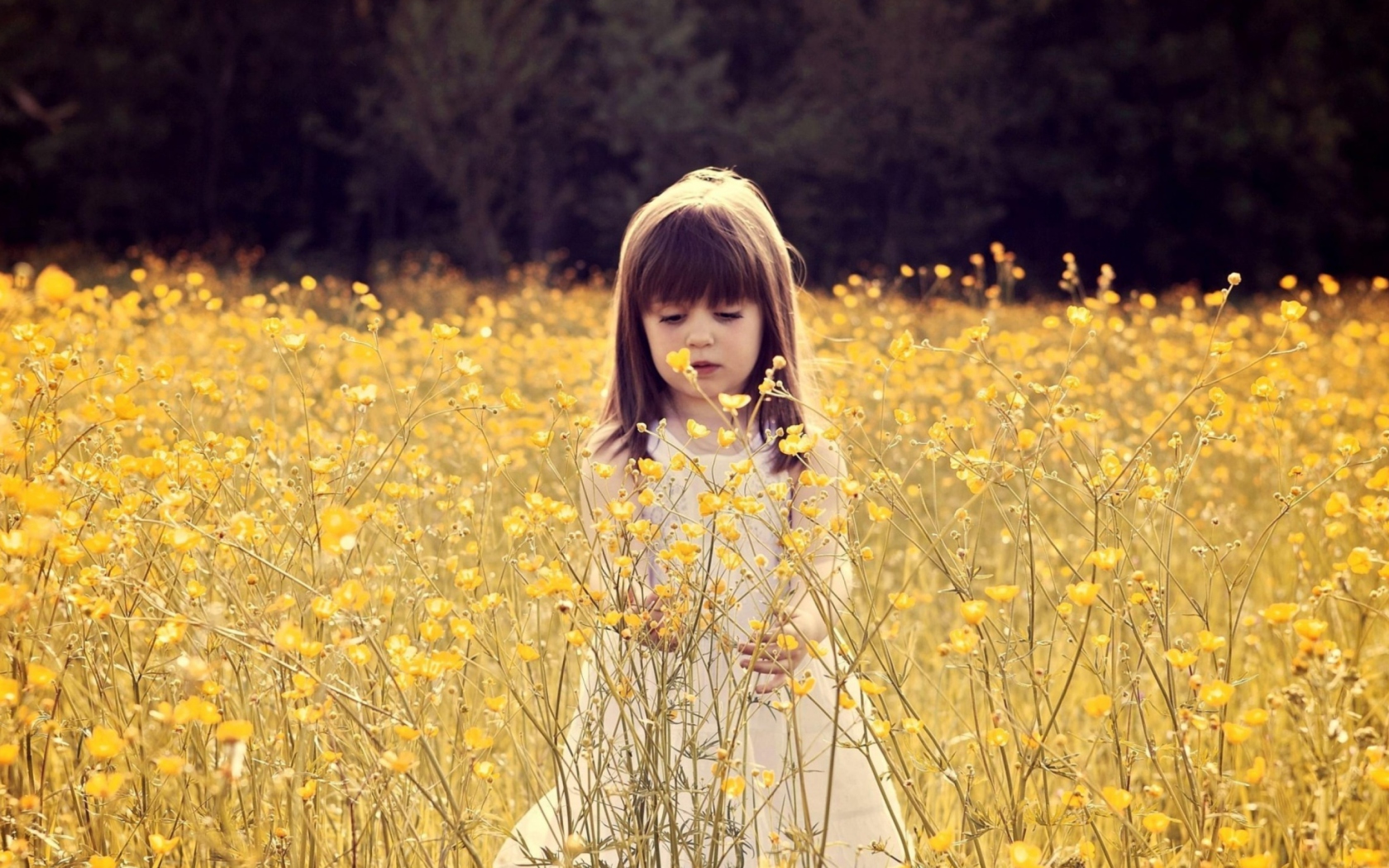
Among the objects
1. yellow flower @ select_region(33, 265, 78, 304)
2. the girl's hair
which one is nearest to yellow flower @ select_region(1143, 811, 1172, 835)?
the girl's hair

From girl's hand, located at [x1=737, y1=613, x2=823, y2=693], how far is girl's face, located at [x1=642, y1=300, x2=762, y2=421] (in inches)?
16.6

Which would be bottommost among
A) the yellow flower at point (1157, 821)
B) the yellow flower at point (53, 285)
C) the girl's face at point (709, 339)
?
the yellow flower at point (1157, 821)

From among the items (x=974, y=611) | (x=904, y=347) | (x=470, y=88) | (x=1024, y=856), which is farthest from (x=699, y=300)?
(x=470, y=88)

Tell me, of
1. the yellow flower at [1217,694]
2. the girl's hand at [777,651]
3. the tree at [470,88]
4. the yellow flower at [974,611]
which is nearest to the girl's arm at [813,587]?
the girl's hand at [777,651]

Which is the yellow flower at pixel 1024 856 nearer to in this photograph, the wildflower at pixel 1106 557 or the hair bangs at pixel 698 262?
the wildflower at pixel 1106 557

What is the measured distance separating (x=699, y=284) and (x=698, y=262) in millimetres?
34

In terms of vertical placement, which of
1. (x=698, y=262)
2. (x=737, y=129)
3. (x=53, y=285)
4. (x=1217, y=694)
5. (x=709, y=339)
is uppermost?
(x=737, y=129)

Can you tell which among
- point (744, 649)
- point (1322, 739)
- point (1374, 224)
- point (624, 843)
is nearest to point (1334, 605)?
point (1322, 739)

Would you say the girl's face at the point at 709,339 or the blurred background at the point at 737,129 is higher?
the blurred background at the point at 737,129

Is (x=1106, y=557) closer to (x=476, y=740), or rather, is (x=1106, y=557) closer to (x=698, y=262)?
(x=476, y=740)

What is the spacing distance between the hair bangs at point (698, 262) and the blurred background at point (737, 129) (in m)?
14.3

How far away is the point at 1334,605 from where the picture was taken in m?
1.90

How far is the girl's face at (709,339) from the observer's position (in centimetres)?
187

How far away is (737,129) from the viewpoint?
651 inches
